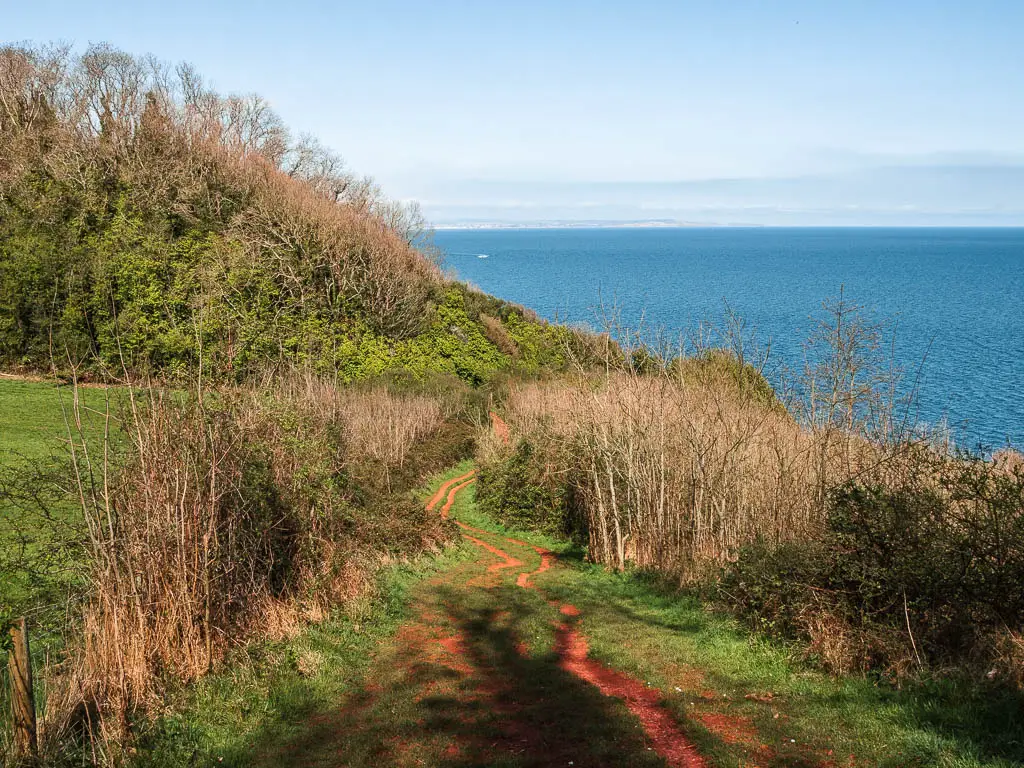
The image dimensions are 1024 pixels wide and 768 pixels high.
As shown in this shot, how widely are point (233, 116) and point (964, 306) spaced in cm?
8181

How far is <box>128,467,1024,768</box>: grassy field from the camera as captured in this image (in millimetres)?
8242

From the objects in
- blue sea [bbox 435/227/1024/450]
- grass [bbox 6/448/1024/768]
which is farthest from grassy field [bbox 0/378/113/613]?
blue sea [bbox 435/227/1024/450]

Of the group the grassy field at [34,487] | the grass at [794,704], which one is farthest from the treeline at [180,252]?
the grass at [794,704]

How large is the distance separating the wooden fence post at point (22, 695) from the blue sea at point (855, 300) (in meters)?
12.0

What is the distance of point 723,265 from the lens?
550ft

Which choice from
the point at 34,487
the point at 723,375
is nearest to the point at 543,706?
the point at 34,487

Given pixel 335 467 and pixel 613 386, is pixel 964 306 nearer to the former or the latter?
pixel 613 386

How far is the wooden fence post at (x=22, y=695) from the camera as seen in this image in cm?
737

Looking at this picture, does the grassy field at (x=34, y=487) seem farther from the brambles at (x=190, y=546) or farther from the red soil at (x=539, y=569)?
the red soil at (x=539, y=569)

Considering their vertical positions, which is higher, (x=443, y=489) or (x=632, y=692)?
(x=632, y=692)

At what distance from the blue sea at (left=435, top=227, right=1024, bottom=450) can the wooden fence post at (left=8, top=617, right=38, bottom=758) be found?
12.0m

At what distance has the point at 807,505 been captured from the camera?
15.3 meters

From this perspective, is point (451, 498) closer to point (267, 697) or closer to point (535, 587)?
point (535, 587)

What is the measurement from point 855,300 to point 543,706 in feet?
224
